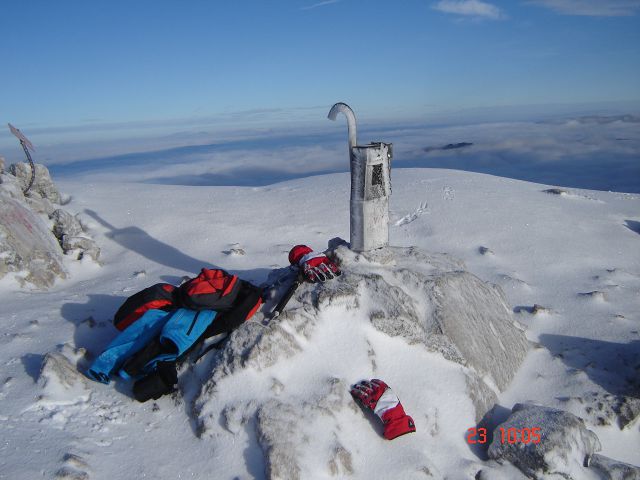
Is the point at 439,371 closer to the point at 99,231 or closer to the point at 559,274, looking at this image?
the point at 559,274

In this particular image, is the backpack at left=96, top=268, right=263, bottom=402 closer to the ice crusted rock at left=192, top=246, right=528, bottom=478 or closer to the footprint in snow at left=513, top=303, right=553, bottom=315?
the ice crusted rock at left=192, top=246, right=528, bottom=478

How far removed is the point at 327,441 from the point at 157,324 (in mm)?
2266

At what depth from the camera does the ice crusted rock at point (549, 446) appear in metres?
3.84

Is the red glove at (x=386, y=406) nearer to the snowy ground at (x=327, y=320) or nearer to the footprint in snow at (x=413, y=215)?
the snowy ground at (x=327, y=320)

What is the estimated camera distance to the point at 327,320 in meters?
4.64

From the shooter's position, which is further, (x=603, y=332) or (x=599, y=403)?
(x=603, y=332)

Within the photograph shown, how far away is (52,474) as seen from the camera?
3.14 meters

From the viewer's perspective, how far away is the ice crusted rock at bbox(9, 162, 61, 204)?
10055 mm

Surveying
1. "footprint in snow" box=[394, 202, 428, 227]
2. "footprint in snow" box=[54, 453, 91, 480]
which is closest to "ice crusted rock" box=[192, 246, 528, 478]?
"footprint in snow" box=[54, 453, 91, 480]

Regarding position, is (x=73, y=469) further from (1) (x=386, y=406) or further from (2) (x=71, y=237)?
(2) (x=71, y=237)

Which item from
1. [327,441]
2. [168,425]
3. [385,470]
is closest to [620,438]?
[385,470]

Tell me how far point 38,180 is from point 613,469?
12008 millimetres
